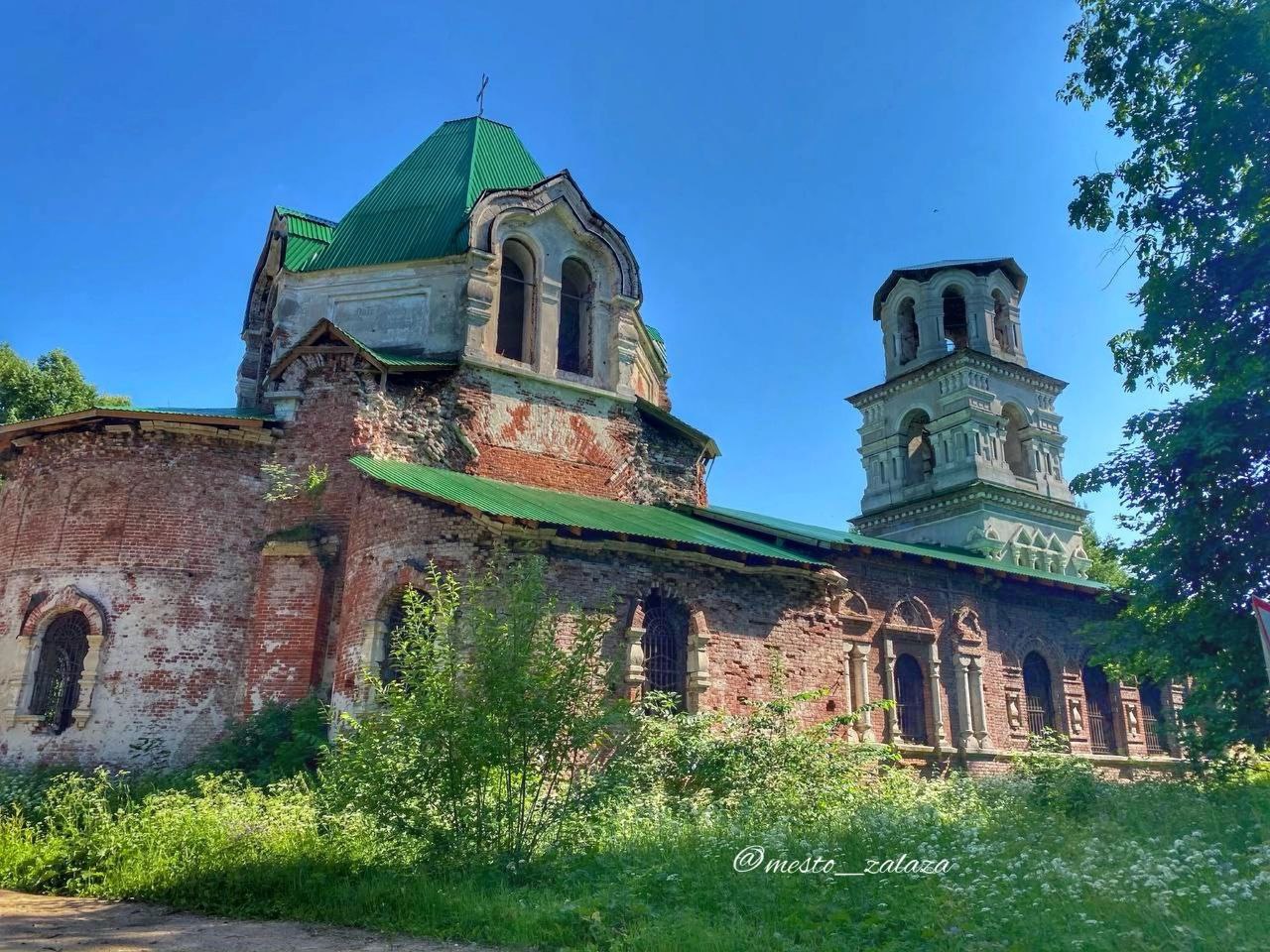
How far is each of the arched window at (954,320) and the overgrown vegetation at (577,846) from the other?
70.6ft

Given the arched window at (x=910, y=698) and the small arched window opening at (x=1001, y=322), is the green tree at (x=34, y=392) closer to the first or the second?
the arched window at (x=910, y=698)

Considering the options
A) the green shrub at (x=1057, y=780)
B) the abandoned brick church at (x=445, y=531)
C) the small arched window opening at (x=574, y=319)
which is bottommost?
the green shrub at (x=1057, y=780)

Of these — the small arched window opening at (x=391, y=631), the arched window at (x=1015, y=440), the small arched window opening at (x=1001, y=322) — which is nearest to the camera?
the small arched window opening at (x=391, y=631)

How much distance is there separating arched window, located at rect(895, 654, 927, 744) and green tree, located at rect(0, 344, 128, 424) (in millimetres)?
20512

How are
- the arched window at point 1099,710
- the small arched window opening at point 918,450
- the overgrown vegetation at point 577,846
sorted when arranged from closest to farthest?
1. the overgrown vegetation at point 577,846
2. the arched window at point 1099,710
3. the small arched window opening at point 918,450

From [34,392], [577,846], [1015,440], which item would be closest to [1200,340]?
[577,846]

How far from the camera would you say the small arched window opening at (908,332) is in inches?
1202

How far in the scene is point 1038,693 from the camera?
19688 mm

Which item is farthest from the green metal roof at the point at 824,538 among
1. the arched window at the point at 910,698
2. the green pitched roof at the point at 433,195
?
the green pitched roof at the point at 433,195

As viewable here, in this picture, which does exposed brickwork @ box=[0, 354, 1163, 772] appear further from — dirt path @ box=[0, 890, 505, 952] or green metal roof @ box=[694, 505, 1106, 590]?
dirt path @ box=[0, 890, 505, 952]

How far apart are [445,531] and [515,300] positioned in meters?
7.03

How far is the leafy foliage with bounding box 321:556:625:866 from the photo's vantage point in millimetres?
8305

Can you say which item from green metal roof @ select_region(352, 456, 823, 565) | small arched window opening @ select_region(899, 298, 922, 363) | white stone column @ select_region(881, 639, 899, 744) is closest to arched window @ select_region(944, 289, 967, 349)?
small arched window opening @ select_region(899, 298, 922, 363)

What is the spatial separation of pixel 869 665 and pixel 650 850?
383 inches
